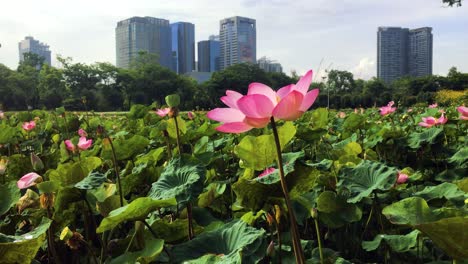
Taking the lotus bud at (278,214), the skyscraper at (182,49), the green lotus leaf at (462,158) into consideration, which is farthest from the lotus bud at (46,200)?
the skyscraper at (182,49)

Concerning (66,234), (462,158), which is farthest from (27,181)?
(462,158)

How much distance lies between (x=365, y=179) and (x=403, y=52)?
193ft

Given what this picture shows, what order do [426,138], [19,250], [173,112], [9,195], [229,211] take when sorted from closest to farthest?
1. [19,250]
2. [9,195]
3. [173,112]
4. [229,211]
5. [426,138]

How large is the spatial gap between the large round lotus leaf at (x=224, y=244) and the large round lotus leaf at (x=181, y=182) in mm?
92

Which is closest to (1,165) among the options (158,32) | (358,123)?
(358,123)

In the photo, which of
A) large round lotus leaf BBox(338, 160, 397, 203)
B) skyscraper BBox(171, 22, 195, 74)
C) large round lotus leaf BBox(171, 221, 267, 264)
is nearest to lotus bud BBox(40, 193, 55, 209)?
large round lotus leaf BBox(171, 221, 267, 264)

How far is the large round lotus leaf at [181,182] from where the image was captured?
2.44 feet

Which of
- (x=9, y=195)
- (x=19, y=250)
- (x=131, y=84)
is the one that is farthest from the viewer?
(x=131, y=84)

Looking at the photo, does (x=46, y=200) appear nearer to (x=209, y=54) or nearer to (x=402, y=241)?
(x=402, y=241)

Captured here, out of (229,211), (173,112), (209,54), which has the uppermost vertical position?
(209,54)

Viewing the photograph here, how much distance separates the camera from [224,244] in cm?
65

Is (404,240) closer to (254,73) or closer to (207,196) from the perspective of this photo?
(207,196)

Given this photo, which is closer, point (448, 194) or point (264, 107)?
point (264, 107)

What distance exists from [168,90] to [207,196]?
127ft
